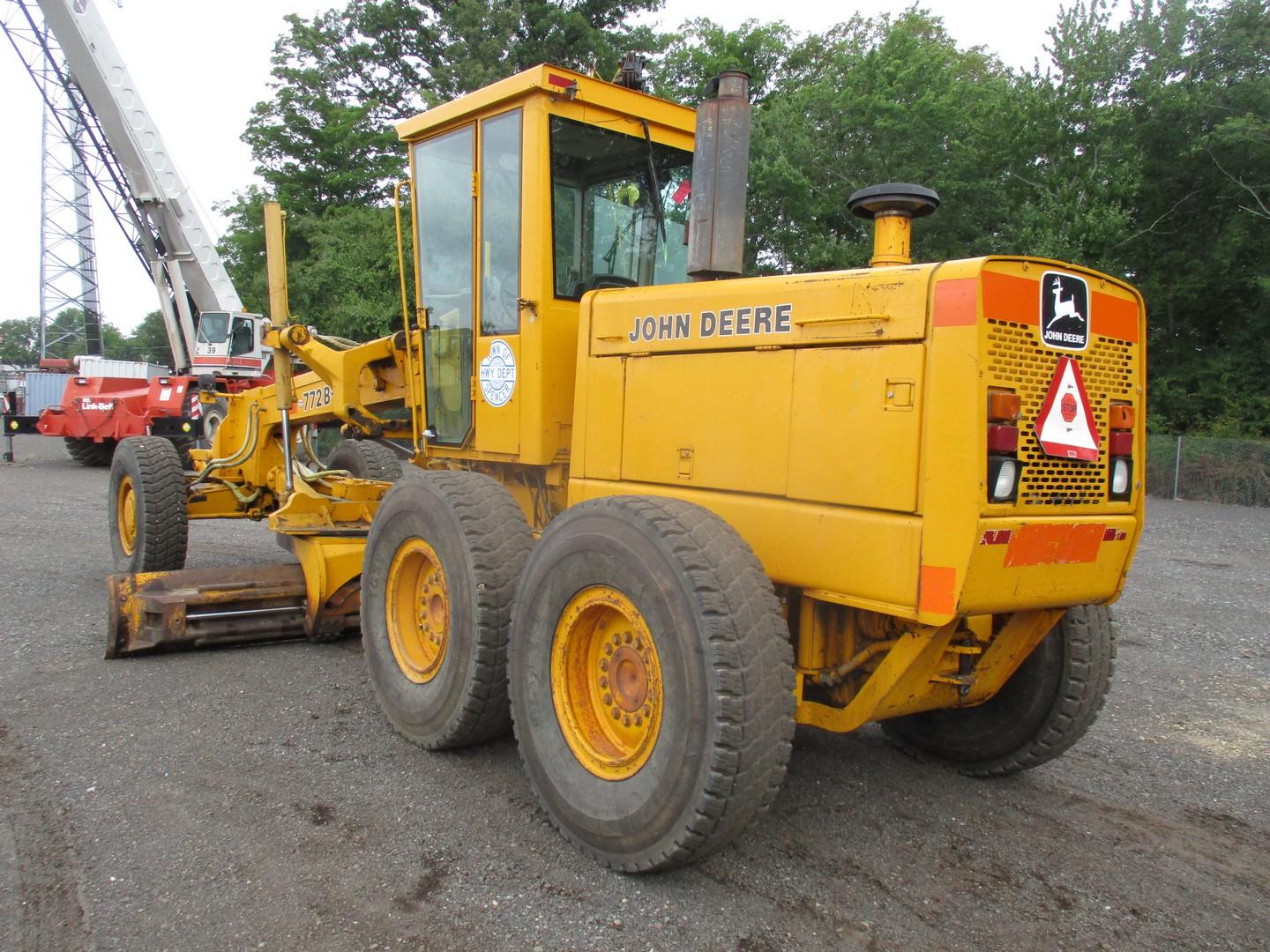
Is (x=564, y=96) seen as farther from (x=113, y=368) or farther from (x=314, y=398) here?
(x=113, y=368)

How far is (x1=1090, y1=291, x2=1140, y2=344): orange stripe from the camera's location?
313 cm

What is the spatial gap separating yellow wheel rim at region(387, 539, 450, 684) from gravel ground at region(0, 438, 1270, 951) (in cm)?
35

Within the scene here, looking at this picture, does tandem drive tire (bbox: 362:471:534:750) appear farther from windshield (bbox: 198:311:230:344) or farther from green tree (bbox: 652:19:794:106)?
green tree (bbox: 652:19:794:106)

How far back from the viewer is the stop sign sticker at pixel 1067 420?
296cm

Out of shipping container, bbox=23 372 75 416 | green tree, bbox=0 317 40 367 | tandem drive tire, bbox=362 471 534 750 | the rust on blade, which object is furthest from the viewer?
green tree, bbox=0 317 40 367

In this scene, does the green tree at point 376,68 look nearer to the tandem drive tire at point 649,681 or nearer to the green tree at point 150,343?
the tandem drive tire at point 649,681

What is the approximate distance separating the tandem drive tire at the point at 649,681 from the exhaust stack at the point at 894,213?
1.27 metres

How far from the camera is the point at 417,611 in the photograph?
452 centimetres

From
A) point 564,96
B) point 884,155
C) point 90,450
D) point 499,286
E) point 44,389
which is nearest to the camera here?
point 564,96

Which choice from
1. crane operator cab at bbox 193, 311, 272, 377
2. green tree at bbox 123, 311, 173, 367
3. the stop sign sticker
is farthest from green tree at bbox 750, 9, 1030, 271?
green tree at bbox 123, 311, 173, 367

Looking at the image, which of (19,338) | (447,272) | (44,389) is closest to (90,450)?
(44,389)

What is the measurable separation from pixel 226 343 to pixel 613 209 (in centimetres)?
1627

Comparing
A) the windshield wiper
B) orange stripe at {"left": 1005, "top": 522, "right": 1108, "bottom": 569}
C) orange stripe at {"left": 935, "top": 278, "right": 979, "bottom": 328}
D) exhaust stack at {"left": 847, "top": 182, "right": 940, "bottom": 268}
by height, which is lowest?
orange stripe at {"left": 1005, "top": 522, "right": 1108, "bottom": 569}

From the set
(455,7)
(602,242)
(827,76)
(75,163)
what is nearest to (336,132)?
(455,7)
